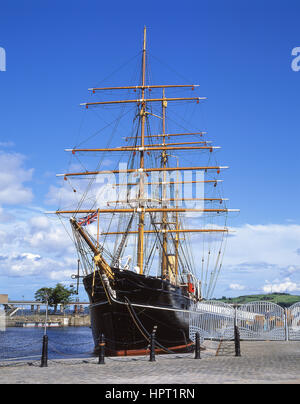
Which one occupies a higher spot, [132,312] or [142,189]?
[142,189]

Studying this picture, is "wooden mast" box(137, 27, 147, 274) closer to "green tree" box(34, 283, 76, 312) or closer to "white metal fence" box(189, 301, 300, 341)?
"white metal fence" box(189, 301, 300, 341)

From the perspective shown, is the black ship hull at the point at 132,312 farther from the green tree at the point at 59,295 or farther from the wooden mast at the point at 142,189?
the green tree at the point at 59,295

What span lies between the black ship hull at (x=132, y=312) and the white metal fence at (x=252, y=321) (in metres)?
1.94

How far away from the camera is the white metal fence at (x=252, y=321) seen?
93.1 feet

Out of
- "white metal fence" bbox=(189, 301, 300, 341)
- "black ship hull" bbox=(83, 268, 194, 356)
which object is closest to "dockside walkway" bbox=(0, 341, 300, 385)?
"black ship hull" bbox=(83, 268, 194, 356)

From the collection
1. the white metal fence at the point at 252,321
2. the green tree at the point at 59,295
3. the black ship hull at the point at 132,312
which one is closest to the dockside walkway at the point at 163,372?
the black ship hull at the point at 132,312

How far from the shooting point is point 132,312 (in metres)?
27.2

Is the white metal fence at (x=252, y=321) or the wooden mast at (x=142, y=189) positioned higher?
the wooden mast at (x=142, y=189)

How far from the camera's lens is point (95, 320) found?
29.9m

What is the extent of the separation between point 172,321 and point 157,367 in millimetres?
13553

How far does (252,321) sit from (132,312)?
840 cm

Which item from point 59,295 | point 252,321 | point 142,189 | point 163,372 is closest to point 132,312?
point 252,321

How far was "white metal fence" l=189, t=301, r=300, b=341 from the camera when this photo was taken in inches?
1117

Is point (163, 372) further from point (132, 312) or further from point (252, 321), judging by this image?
point (252, 321)
